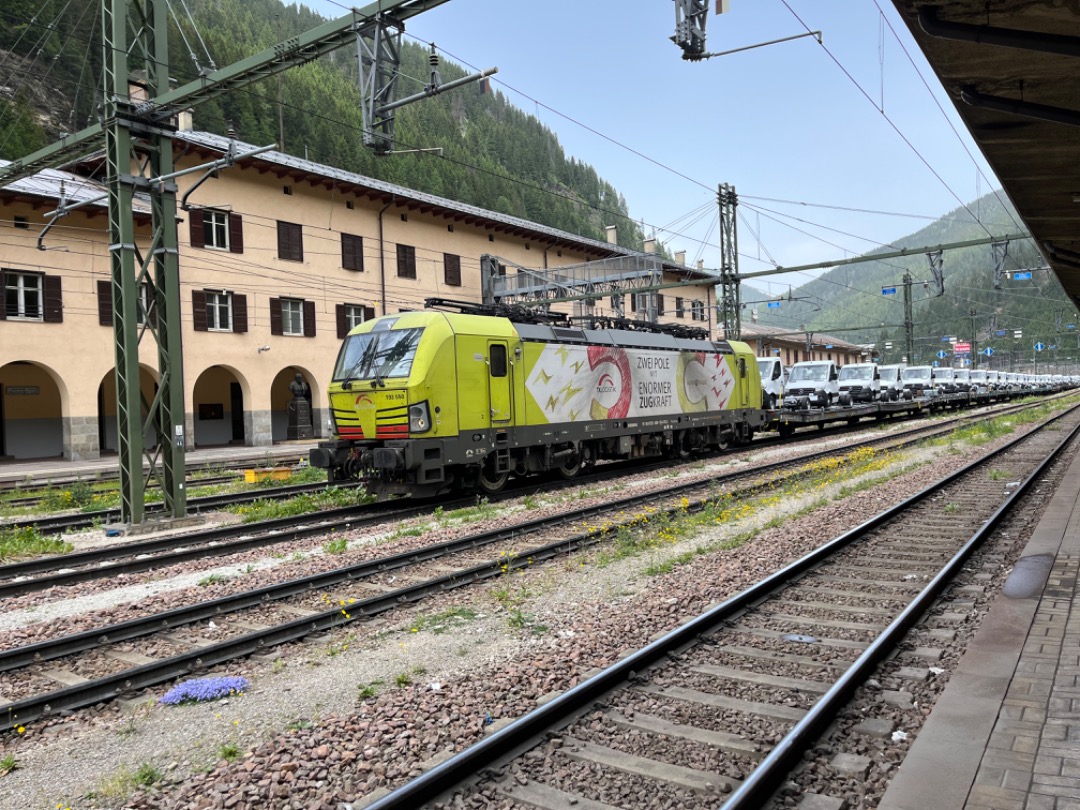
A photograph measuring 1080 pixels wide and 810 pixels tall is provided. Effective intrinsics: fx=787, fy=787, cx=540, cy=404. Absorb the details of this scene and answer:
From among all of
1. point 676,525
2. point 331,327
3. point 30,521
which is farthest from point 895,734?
point 331,327

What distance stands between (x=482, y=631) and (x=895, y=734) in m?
3.36

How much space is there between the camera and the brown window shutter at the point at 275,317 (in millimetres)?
30453

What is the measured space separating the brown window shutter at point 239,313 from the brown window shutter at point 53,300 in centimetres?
575

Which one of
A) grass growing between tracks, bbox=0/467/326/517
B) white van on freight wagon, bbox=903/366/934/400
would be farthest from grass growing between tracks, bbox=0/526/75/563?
white van on freight wagon, bbox=903/366/934/400

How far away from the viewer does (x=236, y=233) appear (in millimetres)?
29219

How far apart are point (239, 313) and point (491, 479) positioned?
18.3 m

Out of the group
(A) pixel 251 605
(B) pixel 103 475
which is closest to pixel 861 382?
(B) pixel 103 475

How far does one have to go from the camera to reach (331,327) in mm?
32500

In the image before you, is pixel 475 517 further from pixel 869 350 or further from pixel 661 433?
pixel 869 350

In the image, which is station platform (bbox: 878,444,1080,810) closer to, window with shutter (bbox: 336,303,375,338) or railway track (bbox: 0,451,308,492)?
railway track (bbox: 0,451,308,492)

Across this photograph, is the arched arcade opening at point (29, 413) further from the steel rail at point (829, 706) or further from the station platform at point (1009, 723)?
the station platform at point (1009, 723)

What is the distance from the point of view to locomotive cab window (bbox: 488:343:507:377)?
14.3 metres

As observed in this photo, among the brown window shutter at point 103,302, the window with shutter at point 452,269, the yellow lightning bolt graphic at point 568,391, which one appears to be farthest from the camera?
the window with shutter at point 452,269

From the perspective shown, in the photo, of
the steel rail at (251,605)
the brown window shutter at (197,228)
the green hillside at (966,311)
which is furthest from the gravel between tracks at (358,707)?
the green hillside at (966,311)
